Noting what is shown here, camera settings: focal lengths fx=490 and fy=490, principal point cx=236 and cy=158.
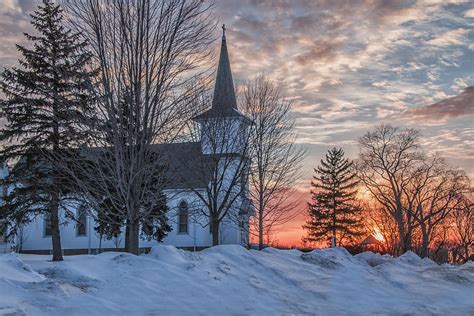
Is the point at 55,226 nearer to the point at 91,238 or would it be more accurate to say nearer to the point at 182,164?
the point at 182,164

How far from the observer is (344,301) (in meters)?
7.68

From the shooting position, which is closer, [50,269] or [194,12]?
[50,269]

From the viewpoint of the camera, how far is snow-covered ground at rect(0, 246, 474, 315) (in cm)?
532

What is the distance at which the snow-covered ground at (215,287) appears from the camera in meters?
5.32

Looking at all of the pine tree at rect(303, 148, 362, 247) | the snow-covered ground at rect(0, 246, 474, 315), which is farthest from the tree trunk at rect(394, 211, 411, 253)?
the snow-covered ground at rect(0, 246, 474, 315)

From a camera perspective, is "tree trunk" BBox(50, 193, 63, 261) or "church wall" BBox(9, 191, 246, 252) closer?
"tree trunk" BBox(50, 193, 63, 261)

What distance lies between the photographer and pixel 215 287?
21.9 feet

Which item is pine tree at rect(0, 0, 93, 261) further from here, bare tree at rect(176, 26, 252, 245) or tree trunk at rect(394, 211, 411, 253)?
tree trunk at rect(394, 211, 411, 253)

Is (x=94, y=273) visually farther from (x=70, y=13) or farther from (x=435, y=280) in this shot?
(x=435, y=280)

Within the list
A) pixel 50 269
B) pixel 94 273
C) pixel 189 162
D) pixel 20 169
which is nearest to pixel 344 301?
pixel 94 273

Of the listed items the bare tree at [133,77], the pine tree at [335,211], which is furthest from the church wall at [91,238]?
the bare tree at [133,77]

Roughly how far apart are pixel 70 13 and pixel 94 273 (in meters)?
6.75

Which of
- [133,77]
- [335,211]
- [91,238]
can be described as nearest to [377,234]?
[335,211]

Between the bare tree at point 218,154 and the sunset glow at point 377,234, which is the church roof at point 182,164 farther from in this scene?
the sunset glow at point 377,234
